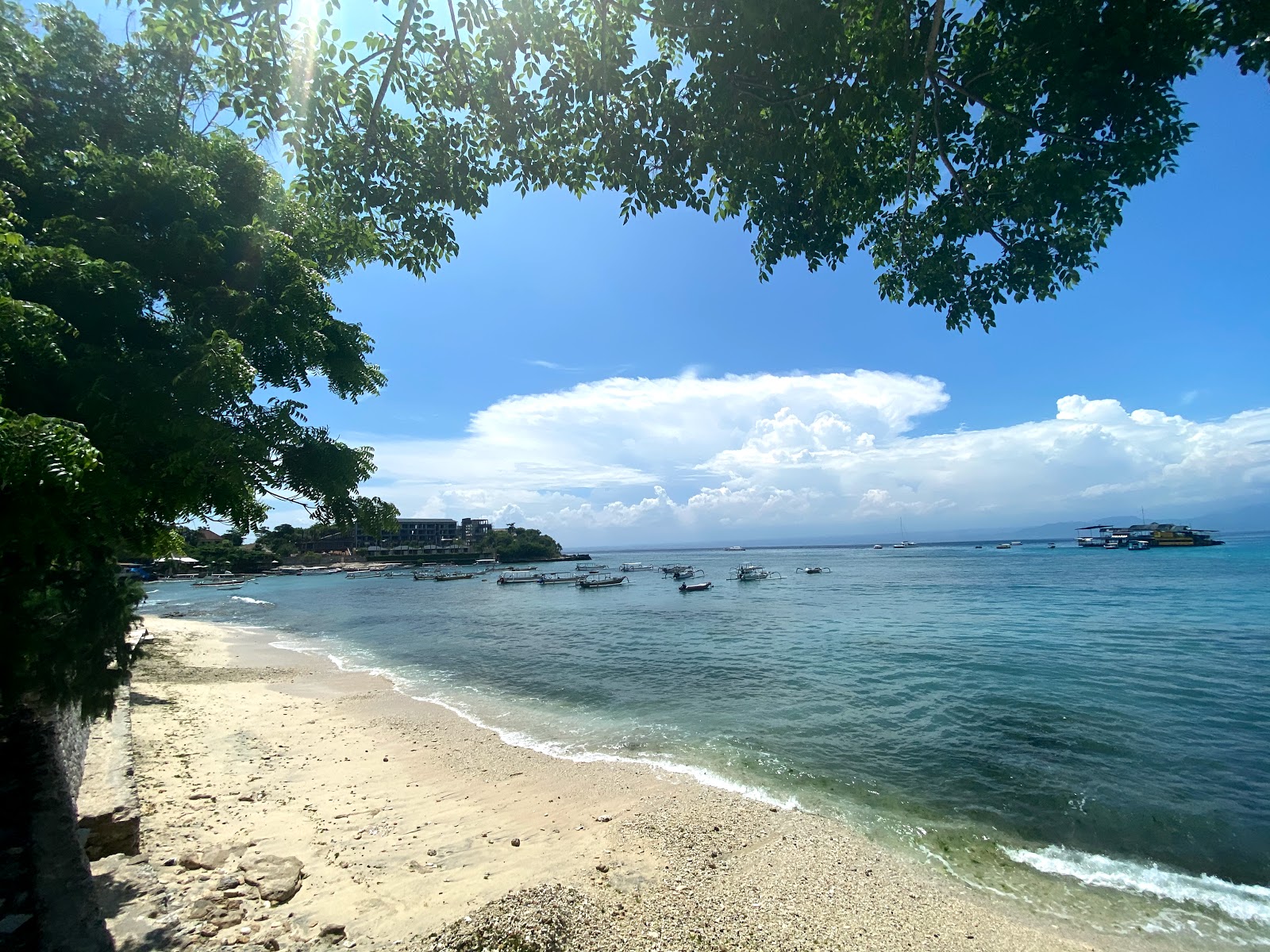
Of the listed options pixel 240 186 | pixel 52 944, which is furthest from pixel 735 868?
pixel 240 186

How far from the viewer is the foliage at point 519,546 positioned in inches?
5566

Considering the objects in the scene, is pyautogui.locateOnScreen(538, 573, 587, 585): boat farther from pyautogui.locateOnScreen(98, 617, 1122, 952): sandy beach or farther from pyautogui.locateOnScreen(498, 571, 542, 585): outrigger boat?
pyautogui.locateOnScreen(98, 617, 1122, 952): sandy beach

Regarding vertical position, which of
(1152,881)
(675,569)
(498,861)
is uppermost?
(498,861)

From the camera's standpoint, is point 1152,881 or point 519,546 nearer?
point 1152,881

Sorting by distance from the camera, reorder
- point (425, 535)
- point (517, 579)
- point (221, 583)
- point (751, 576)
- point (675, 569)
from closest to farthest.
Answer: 1. point (751, 576)
2. point (517, 579)
3. point (675, 569)
4. point (221, 583)
5. point (425, 535)

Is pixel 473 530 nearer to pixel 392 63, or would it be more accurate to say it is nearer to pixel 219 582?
pixel 219 582

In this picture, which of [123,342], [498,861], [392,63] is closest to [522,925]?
[498,861]

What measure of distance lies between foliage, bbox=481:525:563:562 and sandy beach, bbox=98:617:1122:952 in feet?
436

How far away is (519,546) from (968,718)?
136m

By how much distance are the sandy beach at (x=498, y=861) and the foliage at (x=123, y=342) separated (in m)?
2.87

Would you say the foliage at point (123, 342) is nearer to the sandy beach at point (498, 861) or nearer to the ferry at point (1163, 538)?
the sandy beach at point (498, 861)

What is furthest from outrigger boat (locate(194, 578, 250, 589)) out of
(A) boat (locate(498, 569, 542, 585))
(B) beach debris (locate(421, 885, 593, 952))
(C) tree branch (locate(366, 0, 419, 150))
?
(C) tree branch (locate(366, 0, 419, 150))

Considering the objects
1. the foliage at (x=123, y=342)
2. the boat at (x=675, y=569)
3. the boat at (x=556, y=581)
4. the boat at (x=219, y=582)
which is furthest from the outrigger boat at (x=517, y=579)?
the foliage at (x=123, y=342)

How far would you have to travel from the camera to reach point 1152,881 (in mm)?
6848
